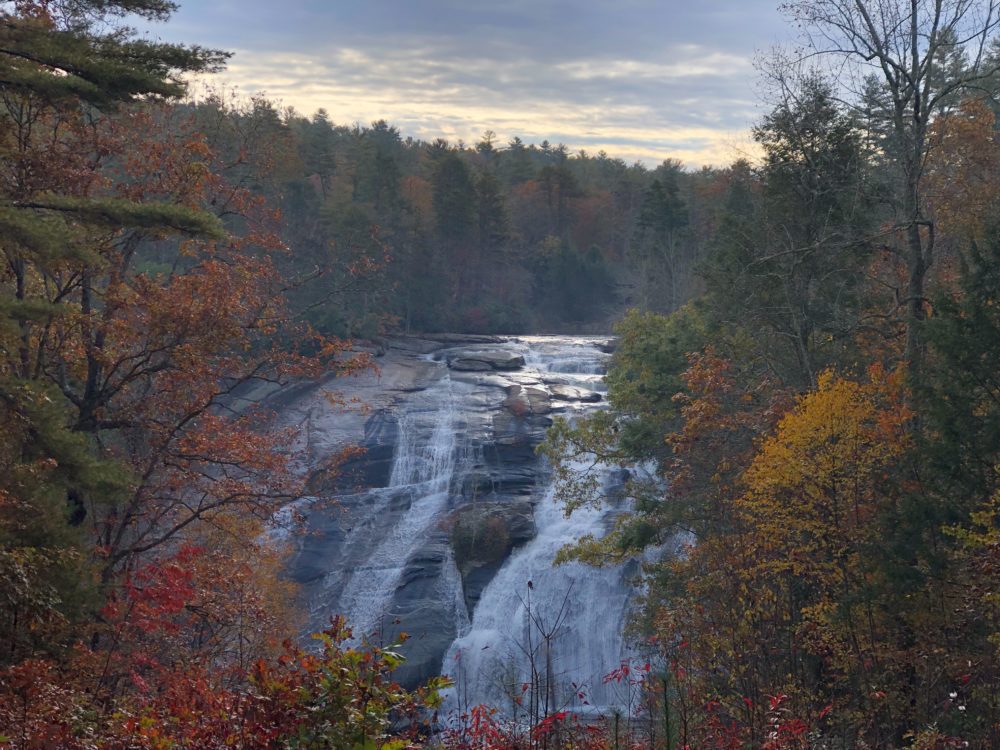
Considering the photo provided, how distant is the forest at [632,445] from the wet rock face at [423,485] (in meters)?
2.21

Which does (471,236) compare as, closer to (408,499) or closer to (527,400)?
(527,400)

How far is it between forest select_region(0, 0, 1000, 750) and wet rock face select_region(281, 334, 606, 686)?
7.25 ft

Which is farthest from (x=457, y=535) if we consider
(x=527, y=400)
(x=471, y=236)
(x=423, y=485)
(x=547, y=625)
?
(x=471, y=236)

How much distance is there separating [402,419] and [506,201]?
3513 cm

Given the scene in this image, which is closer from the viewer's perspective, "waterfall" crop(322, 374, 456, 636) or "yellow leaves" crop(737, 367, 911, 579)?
"yellow leaves" crop(737, 367, 911, 579)

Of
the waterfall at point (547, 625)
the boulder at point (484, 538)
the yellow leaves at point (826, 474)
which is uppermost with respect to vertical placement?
the yellow leaves at point (826, 474)

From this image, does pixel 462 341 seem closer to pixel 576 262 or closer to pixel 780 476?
pixel 576 262

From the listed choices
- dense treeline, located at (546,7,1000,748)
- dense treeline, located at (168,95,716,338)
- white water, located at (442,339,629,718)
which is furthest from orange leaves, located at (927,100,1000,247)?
dense treeline, located at (168,95,716,338)

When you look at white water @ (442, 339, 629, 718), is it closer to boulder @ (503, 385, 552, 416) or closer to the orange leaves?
boulder @ (503, 385, 552, 416)

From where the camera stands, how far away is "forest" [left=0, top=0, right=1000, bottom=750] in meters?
7.07

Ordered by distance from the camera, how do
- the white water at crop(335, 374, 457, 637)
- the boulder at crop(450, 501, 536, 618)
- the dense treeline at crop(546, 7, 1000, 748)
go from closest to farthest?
the dense treeline at crop(546, 7, 1000, 748) → the white water at crop(335, 374, 457, 637) → the boulder at crop(450, 501, 536, 618)

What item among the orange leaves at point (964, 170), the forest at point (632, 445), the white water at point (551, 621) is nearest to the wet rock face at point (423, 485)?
the white water at point (551, 621)

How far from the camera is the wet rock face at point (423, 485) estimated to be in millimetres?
23422

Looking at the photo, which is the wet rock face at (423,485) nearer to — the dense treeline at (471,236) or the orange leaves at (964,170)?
the dense treeline at (471,236)
